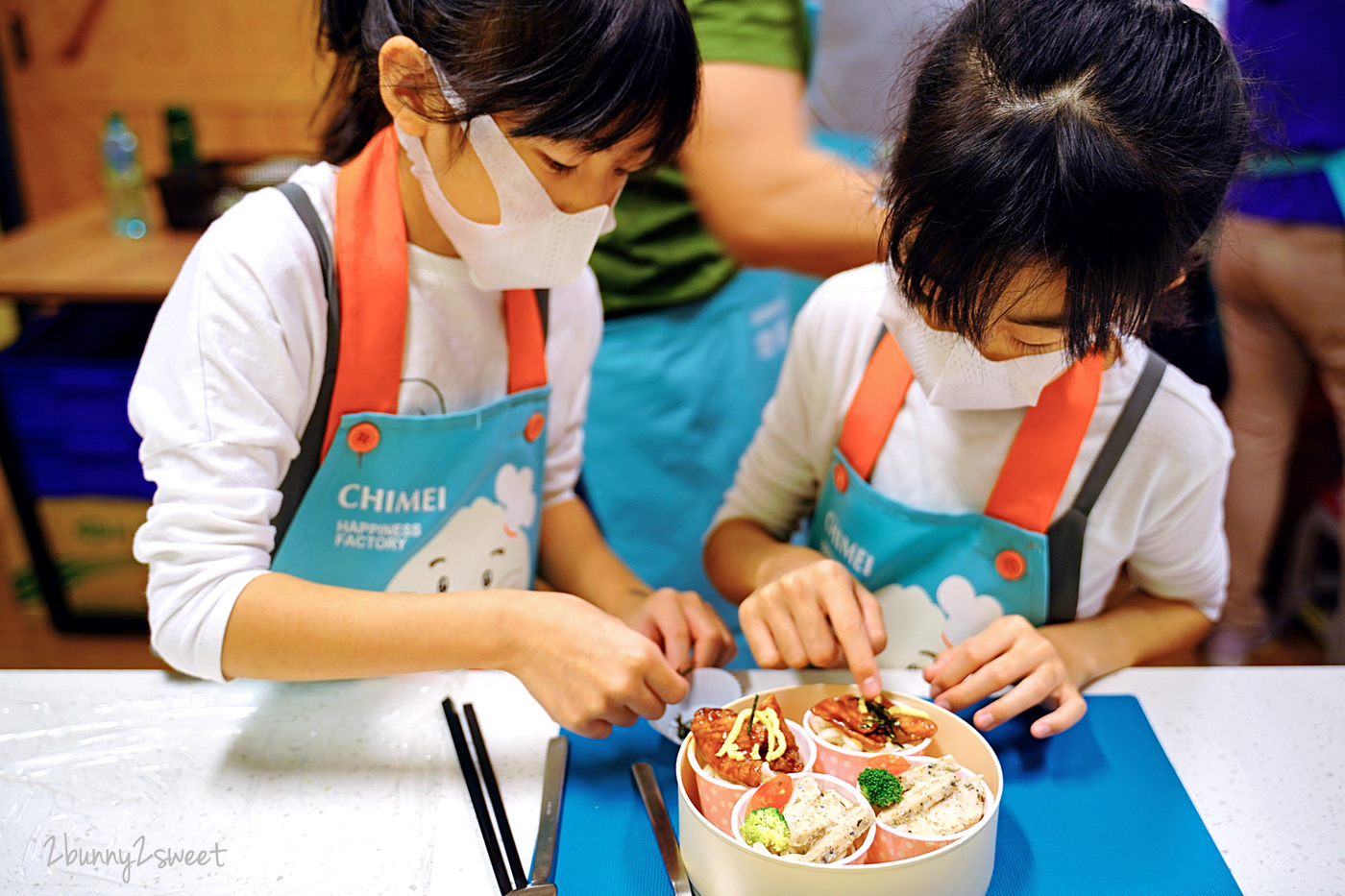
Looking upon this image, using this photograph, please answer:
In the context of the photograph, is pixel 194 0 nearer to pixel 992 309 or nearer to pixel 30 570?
pixel 30 570

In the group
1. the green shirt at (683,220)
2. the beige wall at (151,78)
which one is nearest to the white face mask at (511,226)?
the green shirt at (683,220)

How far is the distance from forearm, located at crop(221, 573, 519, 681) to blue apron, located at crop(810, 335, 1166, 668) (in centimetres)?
40

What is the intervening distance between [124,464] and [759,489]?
1637 millimetres

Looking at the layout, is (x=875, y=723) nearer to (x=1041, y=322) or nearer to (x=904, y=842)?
(x=904, y=842)

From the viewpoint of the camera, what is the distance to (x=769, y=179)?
1.27 meters

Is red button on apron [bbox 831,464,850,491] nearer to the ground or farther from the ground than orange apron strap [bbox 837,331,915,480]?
nearer to the ground

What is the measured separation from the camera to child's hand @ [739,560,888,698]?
0.91 m

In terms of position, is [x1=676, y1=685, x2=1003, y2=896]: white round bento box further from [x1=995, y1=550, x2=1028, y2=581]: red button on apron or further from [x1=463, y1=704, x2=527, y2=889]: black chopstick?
[x1=995, y1=550, x2=1028, y2=581]: red button on apron

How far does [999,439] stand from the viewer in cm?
105

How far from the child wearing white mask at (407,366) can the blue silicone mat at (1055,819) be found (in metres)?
0.06

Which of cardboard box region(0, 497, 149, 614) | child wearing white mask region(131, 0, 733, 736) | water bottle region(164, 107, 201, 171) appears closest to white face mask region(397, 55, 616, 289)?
child wearing white mask region(131, 0, 733, 736)

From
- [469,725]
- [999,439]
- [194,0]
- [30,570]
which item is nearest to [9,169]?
[194,0]

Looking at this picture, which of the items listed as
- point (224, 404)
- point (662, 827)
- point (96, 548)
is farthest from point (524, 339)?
point (96, 548)

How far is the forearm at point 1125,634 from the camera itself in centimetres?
100
